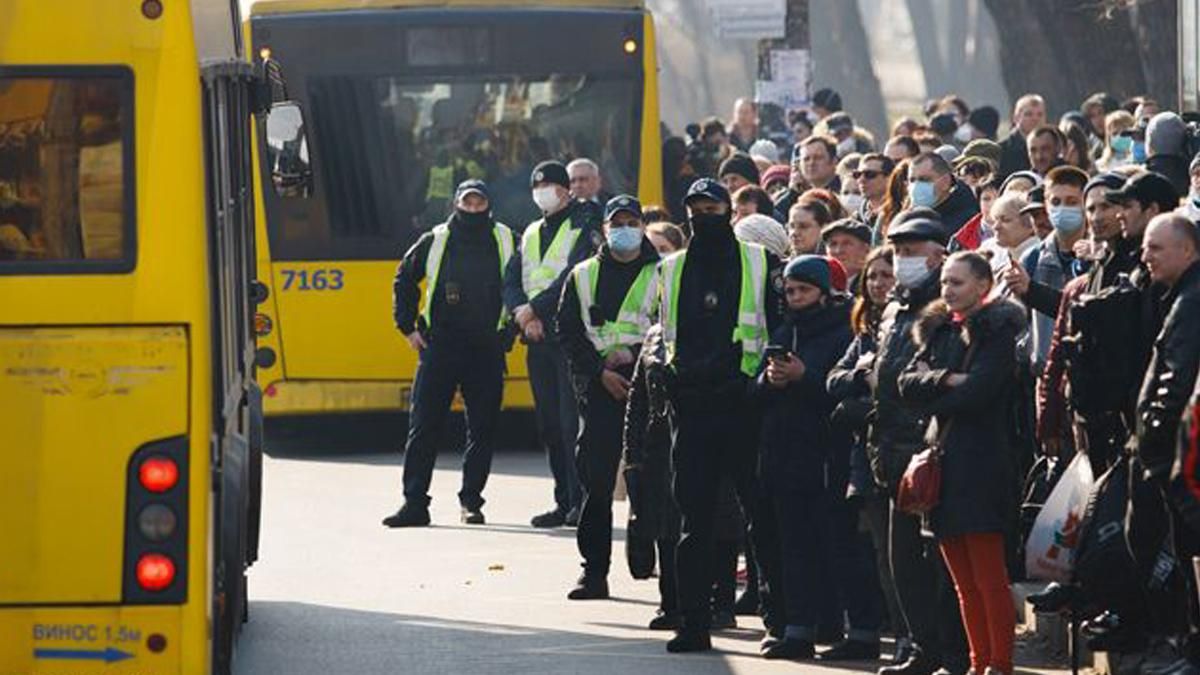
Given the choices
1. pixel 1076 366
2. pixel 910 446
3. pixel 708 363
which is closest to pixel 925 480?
pixel 910 446

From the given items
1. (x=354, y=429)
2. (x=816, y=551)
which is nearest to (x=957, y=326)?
(x=816, y=551)

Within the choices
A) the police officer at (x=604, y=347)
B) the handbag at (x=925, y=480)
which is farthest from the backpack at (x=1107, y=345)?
the police officer at (x=604, y=347)

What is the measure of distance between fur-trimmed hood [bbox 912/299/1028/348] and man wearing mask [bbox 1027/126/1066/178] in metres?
6.70

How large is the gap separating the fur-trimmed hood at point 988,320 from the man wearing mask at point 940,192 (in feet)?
14.0

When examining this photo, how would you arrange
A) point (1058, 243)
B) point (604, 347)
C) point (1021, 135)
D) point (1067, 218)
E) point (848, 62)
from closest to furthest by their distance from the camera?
point (1067, 218) < point (1058, 243) < point (604, 347) < point (1021, 135) < point (848, 62)

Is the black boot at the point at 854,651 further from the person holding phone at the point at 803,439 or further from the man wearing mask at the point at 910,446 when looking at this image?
the man wearing mask at the point at 910,446

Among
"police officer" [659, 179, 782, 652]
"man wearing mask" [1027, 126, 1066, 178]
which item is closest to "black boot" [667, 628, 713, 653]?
"police officer" [659, 179, 782, 652]

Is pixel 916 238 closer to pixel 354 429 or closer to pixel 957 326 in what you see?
pixel 957 326

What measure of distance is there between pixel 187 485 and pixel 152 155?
3.13ft

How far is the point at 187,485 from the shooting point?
9.65 m

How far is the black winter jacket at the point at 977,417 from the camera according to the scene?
11.4 m

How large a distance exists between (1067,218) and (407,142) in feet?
30.1

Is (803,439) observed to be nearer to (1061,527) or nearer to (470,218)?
(1061,527)

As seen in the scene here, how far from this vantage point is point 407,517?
1772 cm
